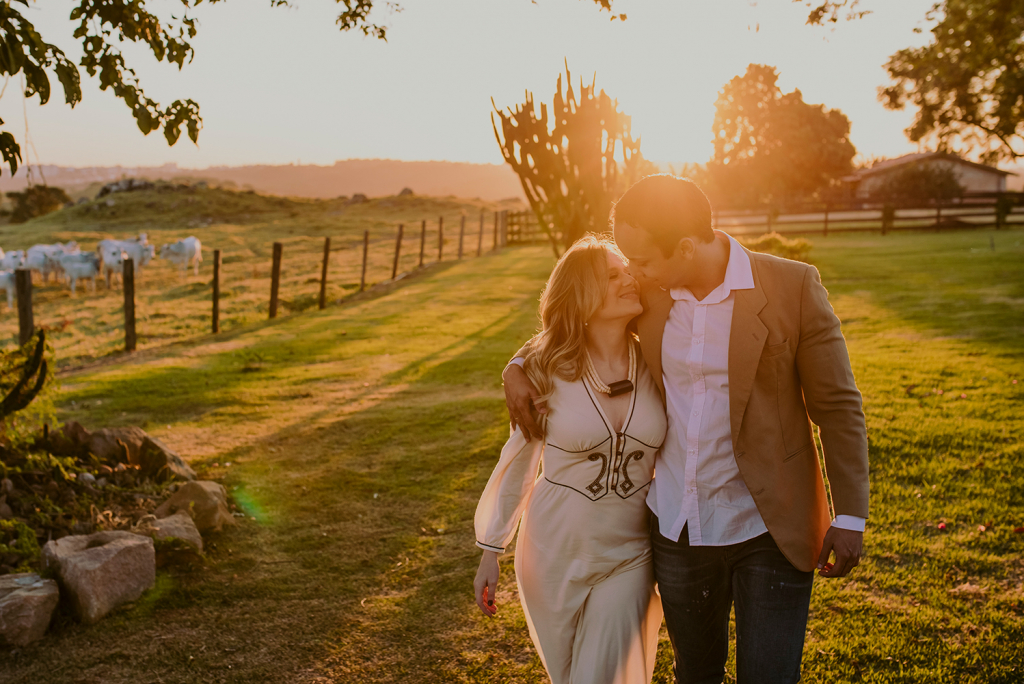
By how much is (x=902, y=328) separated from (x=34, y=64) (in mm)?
11960

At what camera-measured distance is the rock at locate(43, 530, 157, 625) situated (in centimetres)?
424

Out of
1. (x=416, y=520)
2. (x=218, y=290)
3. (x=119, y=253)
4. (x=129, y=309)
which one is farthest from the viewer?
(x=119, y=253)

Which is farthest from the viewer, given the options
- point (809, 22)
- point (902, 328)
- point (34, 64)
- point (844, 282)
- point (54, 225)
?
point (54, 225)

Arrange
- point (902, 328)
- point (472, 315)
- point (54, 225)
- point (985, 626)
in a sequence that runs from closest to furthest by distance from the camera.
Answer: point (985, 626)
point (902, 328)
point (472, 315)
point (54, 225)

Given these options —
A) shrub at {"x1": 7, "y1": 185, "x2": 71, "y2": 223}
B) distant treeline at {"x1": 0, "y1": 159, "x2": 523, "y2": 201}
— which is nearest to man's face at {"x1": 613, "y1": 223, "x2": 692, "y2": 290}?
shrub at {"x1": 7, "y1": 185, "x2": 71, "y2": 223}

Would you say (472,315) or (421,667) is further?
(472,315)

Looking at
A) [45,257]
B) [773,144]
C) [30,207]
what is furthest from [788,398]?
[30,207]

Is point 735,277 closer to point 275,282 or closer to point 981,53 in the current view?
point 981,53

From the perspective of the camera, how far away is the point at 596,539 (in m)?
2.50

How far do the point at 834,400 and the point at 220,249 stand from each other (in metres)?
31.1

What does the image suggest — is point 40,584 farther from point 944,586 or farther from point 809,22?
point 809,22

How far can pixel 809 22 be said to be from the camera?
214 inches

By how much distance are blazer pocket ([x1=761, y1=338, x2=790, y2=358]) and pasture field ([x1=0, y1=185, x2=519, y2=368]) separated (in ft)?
45.7

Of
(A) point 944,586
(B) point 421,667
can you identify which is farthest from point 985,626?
(B) point 421,667
